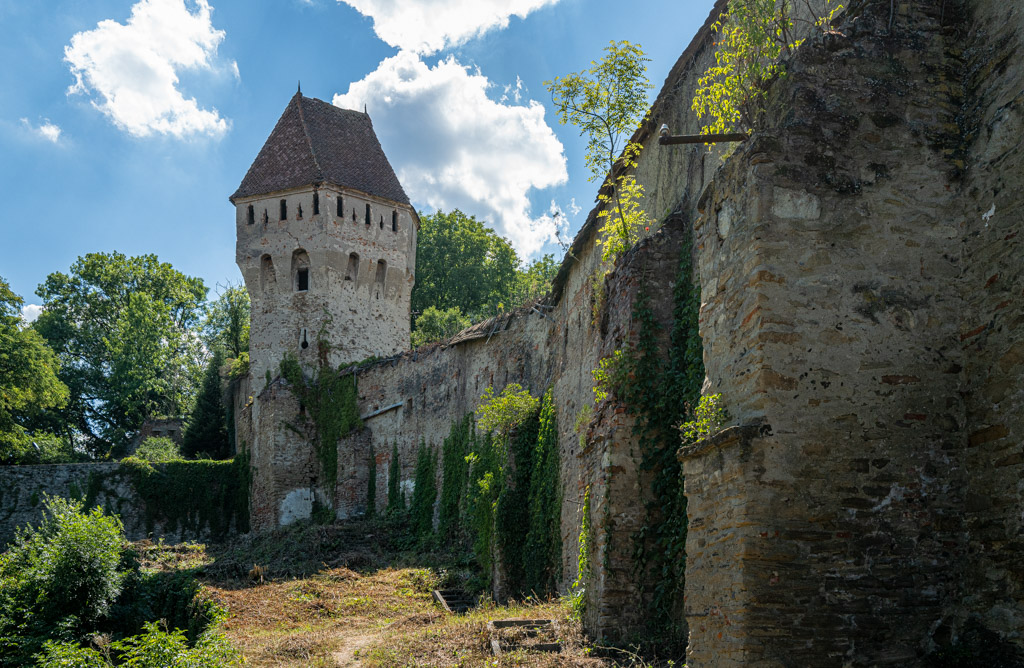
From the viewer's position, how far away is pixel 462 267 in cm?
4653

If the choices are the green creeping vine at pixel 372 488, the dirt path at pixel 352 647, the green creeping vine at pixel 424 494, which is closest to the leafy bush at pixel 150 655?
the dirt path at pixel 352 647

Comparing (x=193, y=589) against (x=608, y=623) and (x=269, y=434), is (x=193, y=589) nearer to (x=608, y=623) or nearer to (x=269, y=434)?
(x=608, y=623)

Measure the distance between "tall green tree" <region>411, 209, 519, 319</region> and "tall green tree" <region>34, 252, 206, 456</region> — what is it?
44.1 ft

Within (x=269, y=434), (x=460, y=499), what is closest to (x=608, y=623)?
(x=460, y=499)

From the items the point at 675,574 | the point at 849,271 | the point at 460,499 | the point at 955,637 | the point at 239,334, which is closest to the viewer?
the point at 955,637

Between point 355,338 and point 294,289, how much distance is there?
276 centimetres

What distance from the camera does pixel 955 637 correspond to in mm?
5418

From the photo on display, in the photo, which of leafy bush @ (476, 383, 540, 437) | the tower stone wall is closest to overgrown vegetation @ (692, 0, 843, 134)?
leafy bush @ (476, 383, 540, 437)

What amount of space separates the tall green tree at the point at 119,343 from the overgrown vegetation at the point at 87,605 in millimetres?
28431

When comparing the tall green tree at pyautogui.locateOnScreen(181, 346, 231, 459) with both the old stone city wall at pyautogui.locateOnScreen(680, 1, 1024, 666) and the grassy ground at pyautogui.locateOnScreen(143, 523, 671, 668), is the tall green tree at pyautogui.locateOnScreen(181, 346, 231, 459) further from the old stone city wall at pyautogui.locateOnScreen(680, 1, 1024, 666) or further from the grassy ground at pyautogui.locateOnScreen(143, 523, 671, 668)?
the old stone city wall at pyautogui.locateOnScreen(680, 1, 1024, 666)

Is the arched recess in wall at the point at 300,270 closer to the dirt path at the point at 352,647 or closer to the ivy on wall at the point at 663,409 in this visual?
the dirt path at the point at 352,647

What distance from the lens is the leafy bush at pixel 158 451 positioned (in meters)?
33.1

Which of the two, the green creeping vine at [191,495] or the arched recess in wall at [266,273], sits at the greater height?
the arched recess in wall at [266,273]

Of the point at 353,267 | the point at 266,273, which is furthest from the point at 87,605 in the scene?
the point at 353,267
